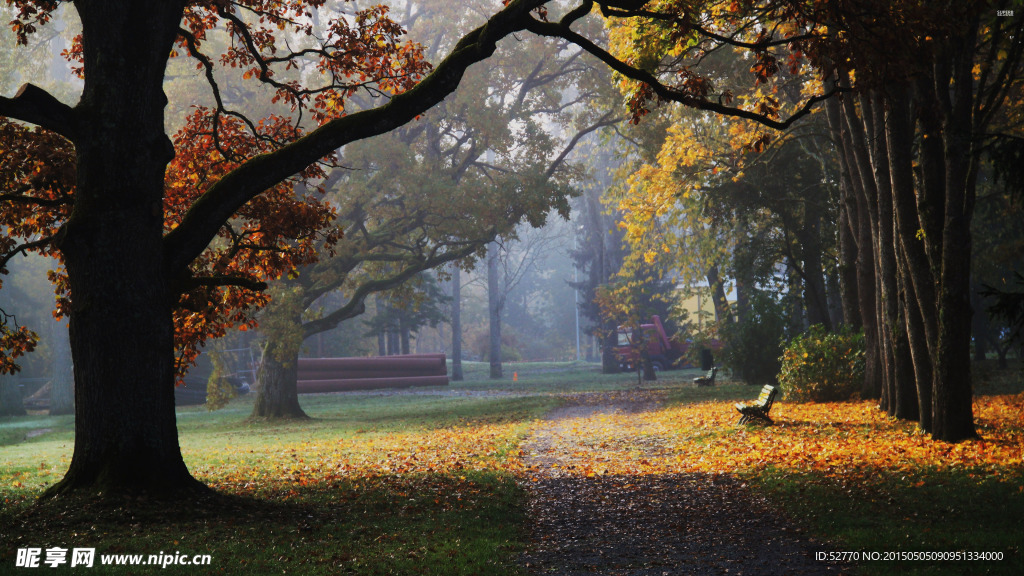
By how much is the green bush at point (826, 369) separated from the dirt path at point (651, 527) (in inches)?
312

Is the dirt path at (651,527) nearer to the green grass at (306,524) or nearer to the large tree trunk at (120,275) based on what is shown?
the green grass at (306,524)

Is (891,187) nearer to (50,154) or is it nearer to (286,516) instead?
(286,516)

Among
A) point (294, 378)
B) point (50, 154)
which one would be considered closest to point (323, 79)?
point (294, 378)

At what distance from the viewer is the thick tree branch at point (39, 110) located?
820 cm

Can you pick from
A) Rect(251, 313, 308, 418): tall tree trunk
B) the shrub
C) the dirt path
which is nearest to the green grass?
the dirt path

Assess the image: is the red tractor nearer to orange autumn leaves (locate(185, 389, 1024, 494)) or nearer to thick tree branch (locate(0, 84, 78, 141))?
orange autumn leaves (locate(185, 389, 1024, 494))

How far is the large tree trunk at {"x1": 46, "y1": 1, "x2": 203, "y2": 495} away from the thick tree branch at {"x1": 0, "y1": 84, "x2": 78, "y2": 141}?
148 millimetres

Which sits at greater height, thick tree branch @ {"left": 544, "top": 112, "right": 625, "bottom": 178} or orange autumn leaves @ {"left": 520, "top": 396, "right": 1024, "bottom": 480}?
thick tree branch @ {"left": 544, "top": 112, "right": 625, "bottom": 178}

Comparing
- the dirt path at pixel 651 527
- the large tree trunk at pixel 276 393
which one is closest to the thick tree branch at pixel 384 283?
the large tree trunk at pixel 276 393

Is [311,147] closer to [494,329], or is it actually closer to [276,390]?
[276,390]

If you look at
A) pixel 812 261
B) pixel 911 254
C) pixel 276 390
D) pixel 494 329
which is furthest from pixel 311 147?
pixel 494 329

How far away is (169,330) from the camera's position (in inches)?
351

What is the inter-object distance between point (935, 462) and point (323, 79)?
2455 cm

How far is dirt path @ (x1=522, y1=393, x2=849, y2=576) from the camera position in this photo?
21.3 ft
